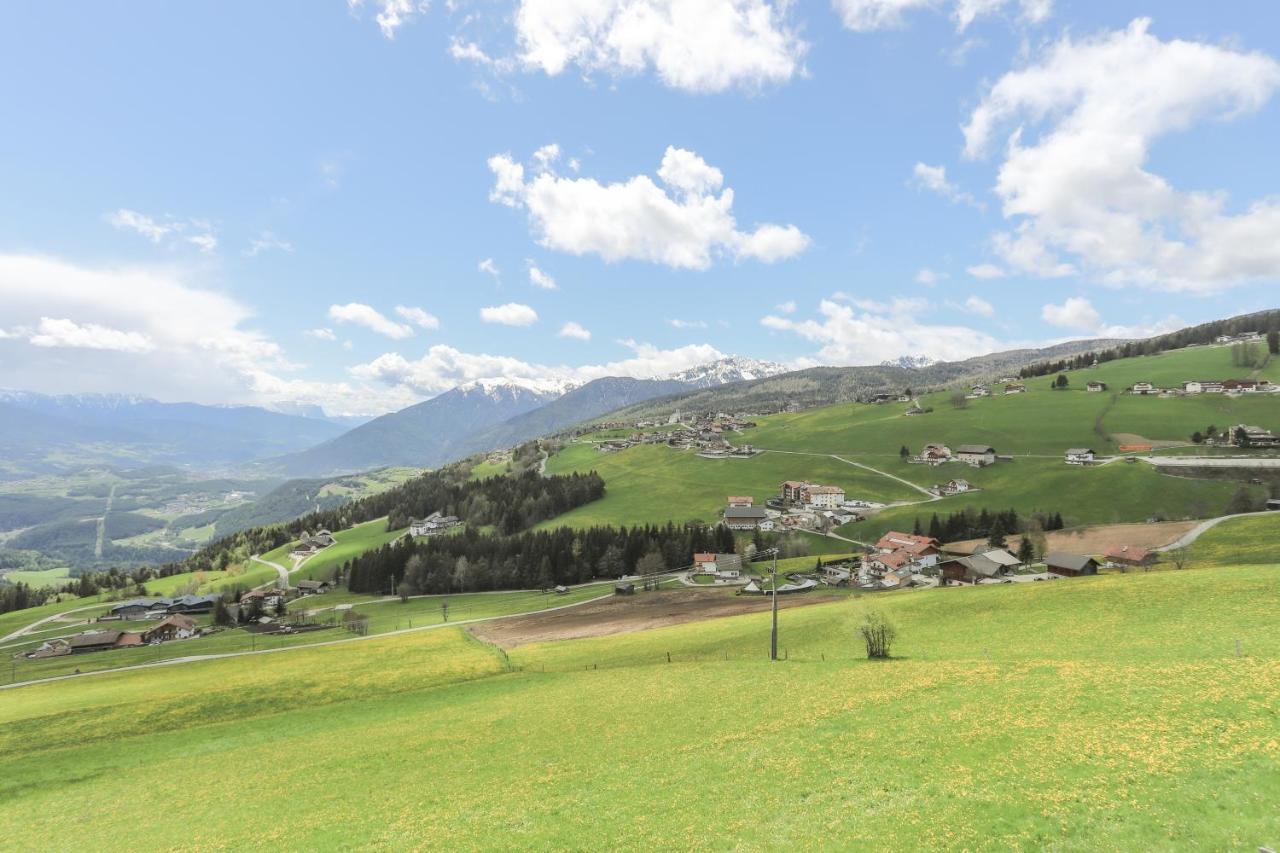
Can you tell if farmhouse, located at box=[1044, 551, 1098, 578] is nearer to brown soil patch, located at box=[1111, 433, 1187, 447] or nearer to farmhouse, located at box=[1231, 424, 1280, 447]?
brown soil patch, located at box=[1111, 433, 1187, 447]

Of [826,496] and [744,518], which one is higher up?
[826,496]

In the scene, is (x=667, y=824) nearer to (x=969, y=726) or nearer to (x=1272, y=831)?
(x=969, y=726)

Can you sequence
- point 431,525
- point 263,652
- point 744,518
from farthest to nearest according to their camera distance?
point 431,525, point 744,518, point 263,652

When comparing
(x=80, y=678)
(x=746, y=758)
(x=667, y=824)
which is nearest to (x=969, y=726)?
(x=746, y=758)

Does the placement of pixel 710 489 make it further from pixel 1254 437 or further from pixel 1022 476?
pixel 1254 437

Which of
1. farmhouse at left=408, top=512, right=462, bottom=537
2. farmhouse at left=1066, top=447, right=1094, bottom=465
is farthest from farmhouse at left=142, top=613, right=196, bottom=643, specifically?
farmhouse at left=1066, top=447, right=1094, bottom=465

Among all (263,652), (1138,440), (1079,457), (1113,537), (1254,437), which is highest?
Answer: (1138,440)

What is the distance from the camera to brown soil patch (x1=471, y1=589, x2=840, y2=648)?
71188 mm

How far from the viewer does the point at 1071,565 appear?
2788 inches

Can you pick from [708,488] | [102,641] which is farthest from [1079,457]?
[102,641]

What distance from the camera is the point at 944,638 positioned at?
4256 centimetres

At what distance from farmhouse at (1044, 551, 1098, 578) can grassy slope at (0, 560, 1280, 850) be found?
70.1 ft

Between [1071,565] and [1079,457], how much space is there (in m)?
98.5

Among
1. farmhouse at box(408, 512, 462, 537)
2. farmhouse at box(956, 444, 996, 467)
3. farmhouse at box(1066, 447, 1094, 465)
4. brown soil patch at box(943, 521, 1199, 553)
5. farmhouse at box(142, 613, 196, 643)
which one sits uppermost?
farmhouse at box(956, 444, 996, 467)
